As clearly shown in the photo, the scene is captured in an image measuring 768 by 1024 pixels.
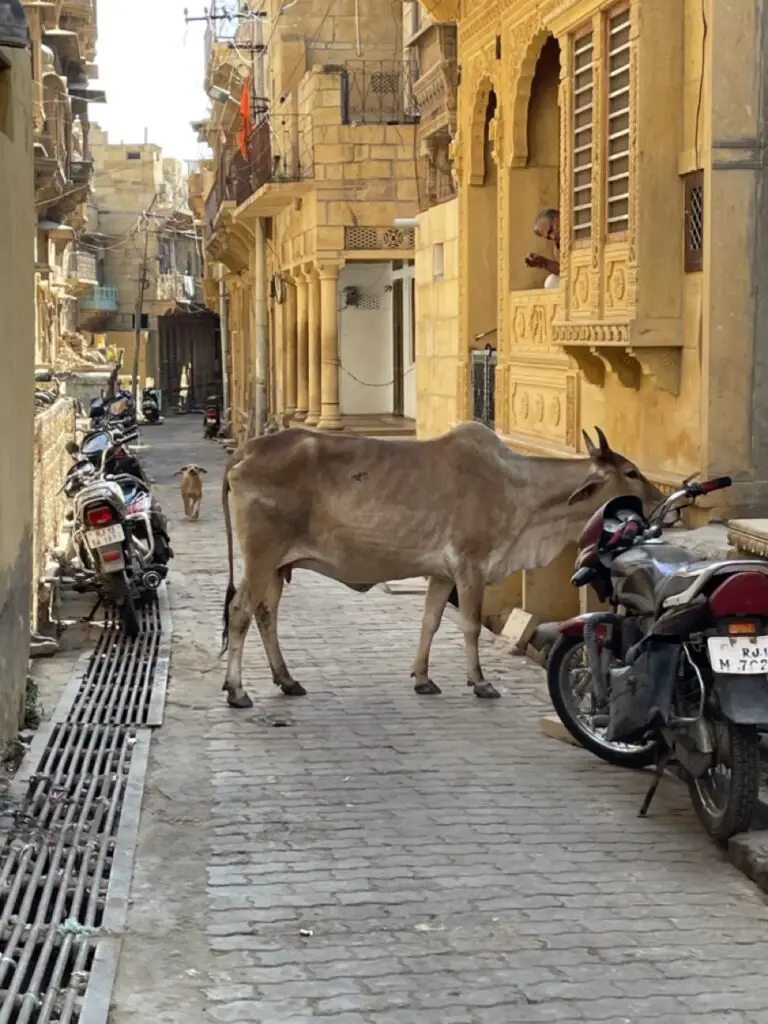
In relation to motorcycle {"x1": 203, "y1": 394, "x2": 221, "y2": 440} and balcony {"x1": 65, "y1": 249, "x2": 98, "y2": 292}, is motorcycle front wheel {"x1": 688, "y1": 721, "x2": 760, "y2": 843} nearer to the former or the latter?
motorcycle {"x1": 203, "y1": 394, "x2": 221, "y2": 440}

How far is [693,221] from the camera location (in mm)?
8906

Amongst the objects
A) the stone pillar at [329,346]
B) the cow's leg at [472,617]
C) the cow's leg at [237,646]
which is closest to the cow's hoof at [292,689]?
the cow's leg at [237,646]

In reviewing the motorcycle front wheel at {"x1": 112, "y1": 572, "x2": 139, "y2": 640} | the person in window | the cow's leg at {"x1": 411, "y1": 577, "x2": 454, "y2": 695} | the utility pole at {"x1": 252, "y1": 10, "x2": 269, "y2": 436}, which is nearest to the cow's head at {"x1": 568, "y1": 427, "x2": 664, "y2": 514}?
the cow's leg at {"x1": 411, "y1": 577, "x2": 454, "y2": 695}

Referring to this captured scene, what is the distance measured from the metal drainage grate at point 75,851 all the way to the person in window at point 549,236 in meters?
4.53

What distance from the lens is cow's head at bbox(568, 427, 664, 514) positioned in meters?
9.30

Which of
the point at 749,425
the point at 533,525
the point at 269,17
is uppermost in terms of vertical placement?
the point at 269,17

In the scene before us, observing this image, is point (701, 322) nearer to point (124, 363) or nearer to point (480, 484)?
point (480, 484)

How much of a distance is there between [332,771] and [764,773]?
216 centimetres

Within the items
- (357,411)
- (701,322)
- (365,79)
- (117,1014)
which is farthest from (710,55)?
(357,411)

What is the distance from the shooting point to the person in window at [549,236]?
1222 cm

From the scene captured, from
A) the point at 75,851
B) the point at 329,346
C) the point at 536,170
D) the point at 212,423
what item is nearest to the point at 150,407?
the point at 212,423

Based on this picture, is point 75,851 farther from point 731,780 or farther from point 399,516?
point 399,516

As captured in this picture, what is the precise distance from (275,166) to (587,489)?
16.4 meters

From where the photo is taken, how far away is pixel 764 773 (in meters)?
7.06
